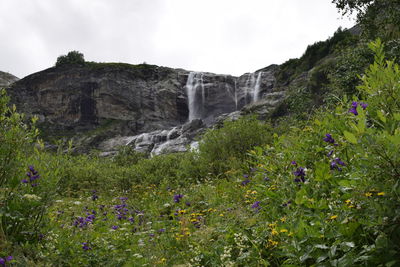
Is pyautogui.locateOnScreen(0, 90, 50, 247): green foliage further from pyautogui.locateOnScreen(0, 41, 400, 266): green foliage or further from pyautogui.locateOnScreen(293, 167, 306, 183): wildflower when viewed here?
pyautogui.locateOnScreen(293, 167, 306, 183): wildflower

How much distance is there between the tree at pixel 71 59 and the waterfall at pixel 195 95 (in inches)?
558

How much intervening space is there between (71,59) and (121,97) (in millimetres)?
10105

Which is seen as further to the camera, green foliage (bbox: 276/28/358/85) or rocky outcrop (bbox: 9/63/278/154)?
rocky outcrop (bbox: 9/63/278/154)

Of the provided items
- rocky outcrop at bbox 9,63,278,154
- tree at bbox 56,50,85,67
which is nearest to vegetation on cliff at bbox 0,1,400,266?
rocky outcrop at bbox 9,63,278,154

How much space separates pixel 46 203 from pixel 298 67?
29233 mm

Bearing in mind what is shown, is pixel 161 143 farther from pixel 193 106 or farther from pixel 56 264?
pixel 56 264

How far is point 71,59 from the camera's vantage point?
41875 millimetres

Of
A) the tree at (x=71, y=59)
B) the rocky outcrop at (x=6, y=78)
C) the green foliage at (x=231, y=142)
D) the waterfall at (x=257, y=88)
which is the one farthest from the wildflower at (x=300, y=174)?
the rocky outcrop at (x=6, y=78)

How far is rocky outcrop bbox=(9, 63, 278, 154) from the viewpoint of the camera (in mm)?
35625

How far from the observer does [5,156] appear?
120 inches

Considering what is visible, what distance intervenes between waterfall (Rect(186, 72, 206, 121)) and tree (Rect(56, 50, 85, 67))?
14.2 metres

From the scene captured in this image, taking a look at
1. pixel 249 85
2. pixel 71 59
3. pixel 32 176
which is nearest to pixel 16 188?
pixel 32 176

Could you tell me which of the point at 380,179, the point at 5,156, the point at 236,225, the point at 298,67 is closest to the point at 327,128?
the point at 236,225

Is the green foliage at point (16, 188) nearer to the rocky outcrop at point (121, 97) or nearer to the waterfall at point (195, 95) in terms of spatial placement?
the rocky outcrop at point (121, 97)
